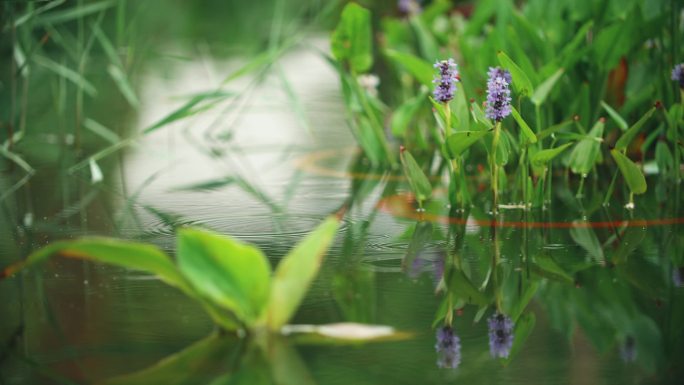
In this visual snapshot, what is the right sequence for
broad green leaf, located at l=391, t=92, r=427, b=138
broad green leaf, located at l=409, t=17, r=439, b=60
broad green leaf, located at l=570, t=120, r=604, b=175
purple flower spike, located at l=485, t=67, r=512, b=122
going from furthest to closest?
broad green leaf, located at l=409, t=17, r=439, b=60
broad green leaf, located at l=391, t=92, r=427, b=138
broad green leaf, located at l=570, t=120, r=604, b=175
purple flower spike, located at l=485, t=67, r=512, b=122

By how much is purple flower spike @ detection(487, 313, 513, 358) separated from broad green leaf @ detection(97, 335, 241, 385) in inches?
10.7

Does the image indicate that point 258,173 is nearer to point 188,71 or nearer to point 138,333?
point 138,333

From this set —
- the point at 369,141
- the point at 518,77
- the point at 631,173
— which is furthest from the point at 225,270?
the point at 369,141

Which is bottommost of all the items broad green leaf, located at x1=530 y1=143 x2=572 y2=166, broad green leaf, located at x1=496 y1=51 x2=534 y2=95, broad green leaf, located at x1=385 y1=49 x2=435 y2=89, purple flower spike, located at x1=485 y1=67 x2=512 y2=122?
broad green leaf, located at x1=530 y1=143 x2=572 y2=166

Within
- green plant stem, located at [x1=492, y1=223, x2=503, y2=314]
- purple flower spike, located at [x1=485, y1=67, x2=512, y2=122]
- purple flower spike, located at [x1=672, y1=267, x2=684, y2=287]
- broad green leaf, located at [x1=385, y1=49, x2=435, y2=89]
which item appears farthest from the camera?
broad green leaf, located at [x1=385, y1=49, x2=435, y2=89]

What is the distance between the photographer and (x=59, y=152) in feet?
8.88

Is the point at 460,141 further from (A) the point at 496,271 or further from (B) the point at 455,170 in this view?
(A) the point at 496,271

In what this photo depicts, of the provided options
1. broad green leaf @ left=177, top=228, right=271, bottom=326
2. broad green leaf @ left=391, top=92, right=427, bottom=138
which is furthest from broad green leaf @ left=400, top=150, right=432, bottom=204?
broad green leaf @ left=177, top=228, right=271, bottom=326

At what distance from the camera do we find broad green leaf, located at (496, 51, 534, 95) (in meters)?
1.77

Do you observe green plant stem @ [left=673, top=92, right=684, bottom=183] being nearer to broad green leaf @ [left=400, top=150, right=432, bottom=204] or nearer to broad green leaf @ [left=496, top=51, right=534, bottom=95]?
broad green leaf @ [left=496, top=51, right=534, bottom=95]

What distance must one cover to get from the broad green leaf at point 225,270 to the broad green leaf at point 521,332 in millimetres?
267

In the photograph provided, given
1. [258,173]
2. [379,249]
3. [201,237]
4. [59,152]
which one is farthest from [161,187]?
[201,237]

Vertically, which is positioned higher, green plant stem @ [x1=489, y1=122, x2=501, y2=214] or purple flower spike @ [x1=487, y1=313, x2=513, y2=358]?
green plant stem @ [x1=489, y1=122, x2=501, y2=214]

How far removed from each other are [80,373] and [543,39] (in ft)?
4.78
